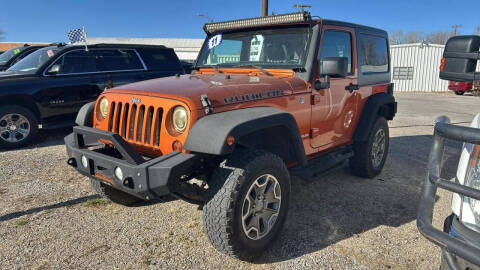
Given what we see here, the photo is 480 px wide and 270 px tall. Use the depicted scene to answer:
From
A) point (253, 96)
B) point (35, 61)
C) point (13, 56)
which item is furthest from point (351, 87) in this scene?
point (13, 56)

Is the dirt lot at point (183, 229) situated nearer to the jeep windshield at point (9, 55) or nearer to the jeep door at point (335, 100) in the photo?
the jeep door at point (335, 100)

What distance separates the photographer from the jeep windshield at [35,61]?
638 cm

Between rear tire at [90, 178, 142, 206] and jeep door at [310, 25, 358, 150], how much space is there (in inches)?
83.9

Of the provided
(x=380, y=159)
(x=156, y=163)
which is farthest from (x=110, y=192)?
(x=380, y=159)

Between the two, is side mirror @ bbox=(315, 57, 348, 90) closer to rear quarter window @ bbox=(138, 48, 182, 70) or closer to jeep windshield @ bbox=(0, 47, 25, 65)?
rear quarter window @ bbox=(138, 48, 182, 70)

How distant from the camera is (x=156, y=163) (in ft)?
7.64

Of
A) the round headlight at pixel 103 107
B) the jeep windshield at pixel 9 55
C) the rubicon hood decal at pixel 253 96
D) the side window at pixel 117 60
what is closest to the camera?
the rubicon hood decal at pixel 253 96

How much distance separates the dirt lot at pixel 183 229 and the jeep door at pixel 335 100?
752mm

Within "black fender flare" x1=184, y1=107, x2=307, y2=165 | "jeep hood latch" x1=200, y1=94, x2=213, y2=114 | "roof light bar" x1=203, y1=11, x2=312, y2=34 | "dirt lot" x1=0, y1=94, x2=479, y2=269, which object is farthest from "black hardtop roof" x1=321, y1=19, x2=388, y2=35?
"dirt lot" x1=0, y1=94, x2=479, y2=269

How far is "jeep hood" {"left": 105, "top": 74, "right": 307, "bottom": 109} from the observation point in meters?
2.65

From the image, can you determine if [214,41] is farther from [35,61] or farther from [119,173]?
[35,61]

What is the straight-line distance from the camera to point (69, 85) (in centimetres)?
642

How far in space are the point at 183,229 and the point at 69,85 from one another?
460cm

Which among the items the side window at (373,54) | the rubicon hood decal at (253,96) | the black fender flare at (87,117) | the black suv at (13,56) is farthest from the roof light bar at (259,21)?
the black suv at (13,56)
